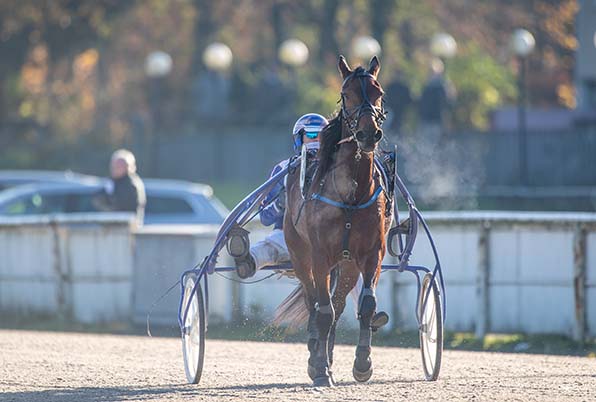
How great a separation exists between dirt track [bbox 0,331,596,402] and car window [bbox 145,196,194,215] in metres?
6.03

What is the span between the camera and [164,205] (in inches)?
737

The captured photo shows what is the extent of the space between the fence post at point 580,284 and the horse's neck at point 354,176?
4.47 m

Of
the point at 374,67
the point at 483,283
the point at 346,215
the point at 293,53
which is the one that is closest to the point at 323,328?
the point at 346,215

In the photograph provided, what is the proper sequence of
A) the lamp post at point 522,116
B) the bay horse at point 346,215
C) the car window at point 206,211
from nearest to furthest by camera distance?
1. the bay horse at point 346,215
2. the car window at point 206,211
3. the lamp post at point 522,116

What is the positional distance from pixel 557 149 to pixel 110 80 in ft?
81.2

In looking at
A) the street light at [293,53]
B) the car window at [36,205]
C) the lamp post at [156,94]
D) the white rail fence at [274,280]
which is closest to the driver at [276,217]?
the white rail fence at [274,280]

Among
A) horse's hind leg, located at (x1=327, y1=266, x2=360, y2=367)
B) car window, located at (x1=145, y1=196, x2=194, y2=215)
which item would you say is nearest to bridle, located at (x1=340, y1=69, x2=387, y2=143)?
horse's hind leg, located at (x1=327, y1=266, x2=360, y2=367)

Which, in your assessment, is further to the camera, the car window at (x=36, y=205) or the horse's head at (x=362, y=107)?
the car window at (x=36, y=205)

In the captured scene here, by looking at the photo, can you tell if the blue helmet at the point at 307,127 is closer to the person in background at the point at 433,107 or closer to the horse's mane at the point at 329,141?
the horse's mane at the point at 329,141

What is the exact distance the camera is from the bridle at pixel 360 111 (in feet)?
27.5

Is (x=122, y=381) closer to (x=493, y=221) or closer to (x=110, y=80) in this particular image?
(x=493, y=221)

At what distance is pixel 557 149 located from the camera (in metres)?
25.8

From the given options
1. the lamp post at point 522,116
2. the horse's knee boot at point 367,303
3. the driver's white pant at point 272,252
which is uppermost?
the lamp post at point 522,116

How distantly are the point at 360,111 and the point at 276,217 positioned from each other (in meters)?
2.14
